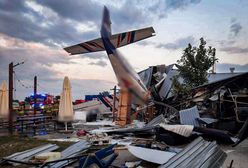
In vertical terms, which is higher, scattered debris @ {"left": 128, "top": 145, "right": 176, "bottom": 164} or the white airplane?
the white airplane

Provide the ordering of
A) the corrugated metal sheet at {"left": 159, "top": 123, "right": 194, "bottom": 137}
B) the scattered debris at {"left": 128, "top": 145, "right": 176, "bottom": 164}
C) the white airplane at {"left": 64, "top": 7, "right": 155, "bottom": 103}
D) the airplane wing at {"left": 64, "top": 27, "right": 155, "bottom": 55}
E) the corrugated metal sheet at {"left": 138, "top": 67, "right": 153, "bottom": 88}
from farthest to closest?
the corrugated metal sheet at {"left": 138, "top": 67, "right": 153, "bottom": 88}
the airplane wing at {"left": 64, "top": 27, "right": 155, "bottom": 55}
the white airplane at {"left": 64, "top": 7, "right": 155, "bottom": 103}
the corrugated metal sheet at {"left": 159, "top": 123, "right": 194, "bottom": 137}
the scattered debris at {"left": 128, "top": 145, "right": 176, "bottom": 164}

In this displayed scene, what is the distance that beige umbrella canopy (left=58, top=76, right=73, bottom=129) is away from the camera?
46.8ft

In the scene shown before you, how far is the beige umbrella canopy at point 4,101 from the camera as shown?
1451cm

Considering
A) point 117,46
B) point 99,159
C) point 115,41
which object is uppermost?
point 115,41

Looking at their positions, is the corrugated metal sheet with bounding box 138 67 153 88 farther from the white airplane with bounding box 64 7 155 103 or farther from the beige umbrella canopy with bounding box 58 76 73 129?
the beige umbrella canopy with bounding box 58 76 73 129

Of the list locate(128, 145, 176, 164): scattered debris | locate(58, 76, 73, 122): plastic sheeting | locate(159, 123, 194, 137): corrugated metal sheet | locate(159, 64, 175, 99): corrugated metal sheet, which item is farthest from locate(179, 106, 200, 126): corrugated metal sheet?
locate(159, 64, 175, 99): corrugated metal sheet

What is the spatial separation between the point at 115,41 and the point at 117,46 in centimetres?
34

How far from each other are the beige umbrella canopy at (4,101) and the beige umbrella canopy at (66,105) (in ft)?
9.67

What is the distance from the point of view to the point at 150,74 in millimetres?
24344

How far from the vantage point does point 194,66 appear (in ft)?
61.6

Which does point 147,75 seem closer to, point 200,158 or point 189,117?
point 189,117

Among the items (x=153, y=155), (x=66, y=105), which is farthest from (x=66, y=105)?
(x=153, y=155)

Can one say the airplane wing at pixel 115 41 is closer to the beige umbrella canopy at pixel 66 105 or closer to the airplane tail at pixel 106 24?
the airplane tail at pixel 106 24

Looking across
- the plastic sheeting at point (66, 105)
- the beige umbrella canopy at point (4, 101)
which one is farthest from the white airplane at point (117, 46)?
the beige umbrella canopy at point (4, 101)
